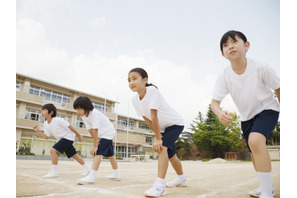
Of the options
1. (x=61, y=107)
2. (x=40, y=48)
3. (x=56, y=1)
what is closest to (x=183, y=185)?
(x=40, y=48)

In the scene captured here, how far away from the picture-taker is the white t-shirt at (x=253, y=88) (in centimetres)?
166

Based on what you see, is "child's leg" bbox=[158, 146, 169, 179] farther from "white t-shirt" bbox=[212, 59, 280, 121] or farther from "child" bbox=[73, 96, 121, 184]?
"child" bbox=[73, 96, 121, 184]

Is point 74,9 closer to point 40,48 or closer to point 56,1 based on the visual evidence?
point 56,1

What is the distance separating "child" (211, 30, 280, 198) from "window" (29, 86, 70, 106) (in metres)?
23.2

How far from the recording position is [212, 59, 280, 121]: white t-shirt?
166 centimetres

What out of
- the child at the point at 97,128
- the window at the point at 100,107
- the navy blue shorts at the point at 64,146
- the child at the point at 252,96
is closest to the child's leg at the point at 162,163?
the child at the point at 252,96

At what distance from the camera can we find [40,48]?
9.03ft

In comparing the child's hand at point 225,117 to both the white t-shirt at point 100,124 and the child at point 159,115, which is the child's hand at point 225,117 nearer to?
the child at point 159,115

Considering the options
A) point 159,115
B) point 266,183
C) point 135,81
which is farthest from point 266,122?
point 135,81

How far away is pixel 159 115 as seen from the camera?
7.41 feet

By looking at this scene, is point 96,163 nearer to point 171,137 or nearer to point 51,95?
point 171,137

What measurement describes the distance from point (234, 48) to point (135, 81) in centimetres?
101

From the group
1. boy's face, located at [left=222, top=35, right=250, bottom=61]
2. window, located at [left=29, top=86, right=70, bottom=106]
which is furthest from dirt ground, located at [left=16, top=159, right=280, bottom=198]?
window, located at [left=29, top=86, right=70, bottom=106]

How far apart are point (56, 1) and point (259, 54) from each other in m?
2.67
